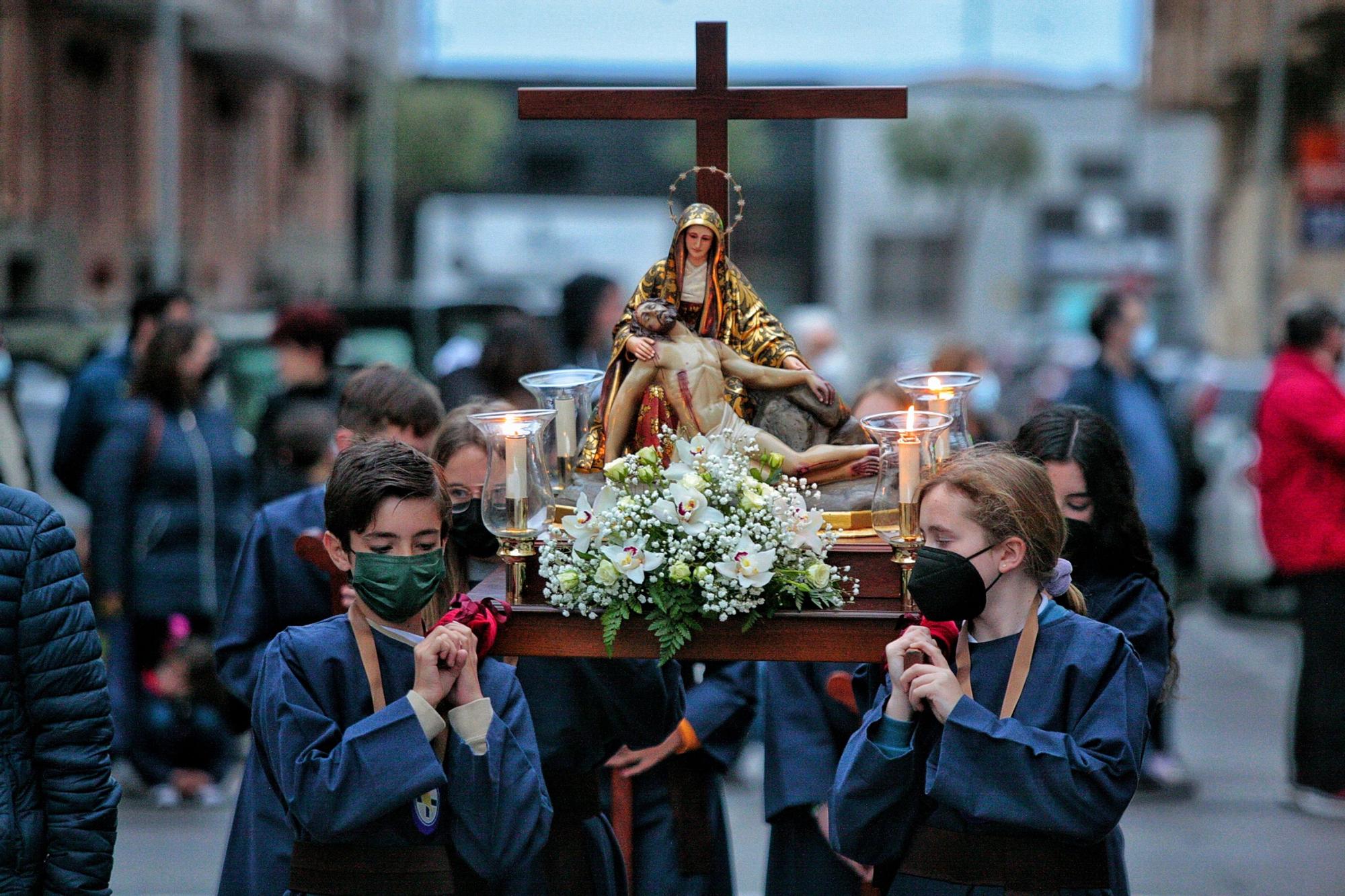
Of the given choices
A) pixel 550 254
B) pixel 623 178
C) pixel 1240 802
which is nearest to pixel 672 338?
pixel 1240 802

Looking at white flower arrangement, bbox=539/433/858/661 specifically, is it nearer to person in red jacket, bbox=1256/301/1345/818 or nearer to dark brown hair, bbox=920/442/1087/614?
dark brown hair, bbox=920/442/1087/614

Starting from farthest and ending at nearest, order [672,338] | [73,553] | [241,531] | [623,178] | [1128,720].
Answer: [623,178], [241,531], [672,338], [73,553], [1128,720]

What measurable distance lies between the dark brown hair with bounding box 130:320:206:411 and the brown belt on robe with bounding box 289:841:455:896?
4.27 meters

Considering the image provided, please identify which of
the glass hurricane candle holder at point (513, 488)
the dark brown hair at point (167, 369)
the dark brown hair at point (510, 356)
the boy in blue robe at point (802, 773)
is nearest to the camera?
the glass hurricane candle holder at point (513, 488)

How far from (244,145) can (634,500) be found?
27.6 m

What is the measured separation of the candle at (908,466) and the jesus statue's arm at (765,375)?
0.37m

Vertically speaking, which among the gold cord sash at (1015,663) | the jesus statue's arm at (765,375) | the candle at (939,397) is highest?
the jesus statue's arm at (765,375)

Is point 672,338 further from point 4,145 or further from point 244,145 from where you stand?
point 244,145

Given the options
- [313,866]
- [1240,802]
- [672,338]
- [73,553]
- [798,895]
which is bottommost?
[1240,802]

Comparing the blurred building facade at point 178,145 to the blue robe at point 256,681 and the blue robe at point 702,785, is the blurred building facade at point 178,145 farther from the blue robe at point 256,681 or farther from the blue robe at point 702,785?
the blue robe at point 702,785

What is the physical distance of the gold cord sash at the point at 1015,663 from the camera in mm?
2994

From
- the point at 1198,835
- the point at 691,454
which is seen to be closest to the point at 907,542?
the point at 691,454

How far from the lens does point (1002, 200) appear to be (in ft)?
132

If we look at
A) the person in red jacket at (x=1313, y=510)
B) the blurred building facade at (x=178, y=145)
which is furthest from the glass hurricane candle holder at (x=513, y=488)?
the blurred building facade at (x=178, y=145)
